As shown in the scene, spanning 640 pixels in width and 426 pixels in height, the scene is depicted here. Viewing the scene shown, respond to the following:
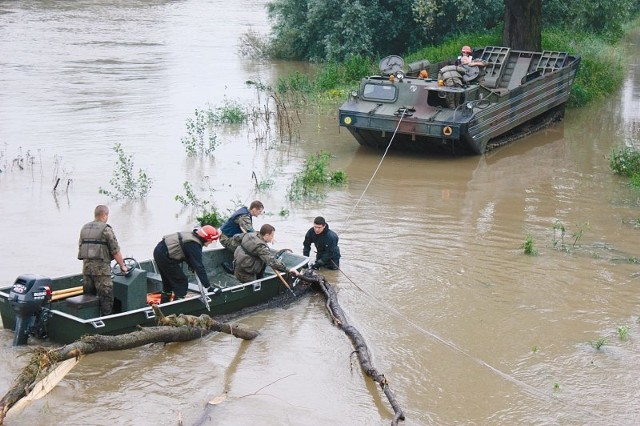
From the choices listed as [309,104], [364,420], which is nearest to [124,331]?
[364,420]

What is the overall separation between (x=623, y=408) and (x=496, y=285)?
11.7 ft

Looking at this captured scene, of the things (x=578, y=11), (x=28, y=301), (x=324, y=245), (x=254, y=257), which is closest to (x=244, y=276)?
(x=254, y=257)

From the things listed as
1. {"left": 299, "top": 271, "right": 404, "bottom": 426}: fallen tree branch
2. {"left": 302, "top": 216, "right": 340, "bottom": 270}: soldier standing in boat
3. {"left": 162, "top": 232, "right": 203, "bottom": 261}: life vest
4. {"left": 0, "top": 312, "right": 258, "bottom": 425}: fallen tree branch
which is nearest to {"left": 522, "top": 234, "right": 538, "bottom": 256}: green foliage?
{"left": 302, "top": 216, "right": 340, "bottom": 270}: soldier standing in boat

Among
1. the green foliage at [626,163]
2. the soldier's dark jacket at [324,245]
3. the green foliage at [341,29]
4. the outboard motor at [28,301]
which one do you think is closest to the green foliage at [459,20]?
the green foliage at [341,29]

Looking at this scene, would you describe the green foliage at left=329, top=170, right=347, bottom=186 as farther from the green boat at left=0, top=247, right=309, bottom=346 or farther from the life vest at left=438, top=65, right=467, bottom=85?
the green boat at left=0, top=247, right=309, bottom=346

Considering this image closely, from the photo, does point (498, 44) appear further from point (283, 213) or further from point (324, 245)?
point (324, 245)

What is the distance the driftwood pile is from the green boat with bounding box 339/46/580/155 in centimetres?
714

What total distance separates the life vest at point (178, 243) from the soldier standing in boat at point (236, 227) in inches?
57.2

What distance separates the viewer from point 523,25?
25953mm

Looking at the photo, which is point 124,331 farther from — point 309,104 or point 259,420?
point 309,104

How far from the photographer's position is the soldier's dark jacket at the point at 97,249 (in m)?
11.0

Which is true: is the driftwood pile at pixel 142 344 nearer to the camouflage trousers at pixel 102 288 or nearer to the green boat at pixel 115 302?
the green boat at pixel 115 302

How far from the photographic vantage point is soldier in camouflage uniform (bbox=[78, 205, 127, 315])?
1100 cm

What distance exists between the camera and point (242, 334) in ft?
37.4
